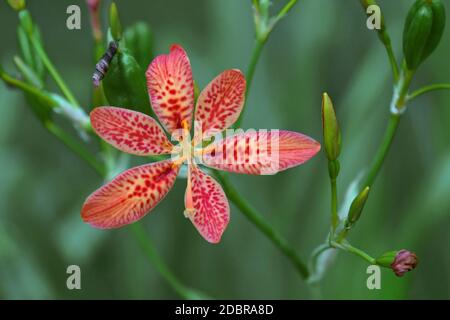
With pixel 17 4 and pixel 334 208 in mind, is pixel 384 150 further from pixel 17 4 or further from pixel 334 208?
pixel 17 4

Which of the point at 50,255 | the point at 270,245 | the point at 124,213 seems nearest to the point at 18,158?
the point at 50,255

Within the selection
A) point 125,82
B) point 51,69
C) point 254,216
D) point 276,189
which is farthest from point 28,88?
point 276,189

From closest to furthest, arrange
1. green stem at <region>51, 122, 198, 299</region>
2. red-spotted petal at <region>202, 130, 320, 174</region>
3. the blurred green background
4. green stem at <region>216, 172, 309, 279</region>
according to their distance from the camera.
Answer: red-spotted petal at <region>202, 130, 320, 174</region>
green stem at <region>216, 172, 309, 279</region>
green stem at <region>51, 122, 198, 299</region>
the blurred green background

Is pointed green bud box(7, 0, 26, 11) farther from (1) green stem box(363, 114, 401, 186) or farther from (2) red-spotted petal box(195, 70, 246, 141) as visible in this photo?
(1) green stem box(363, 114, 401, 186)

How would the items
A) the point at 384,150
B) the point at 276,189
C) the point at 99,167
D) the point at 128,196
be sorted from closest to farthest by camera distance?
the point at 128,196 < the point at 384,150 < the point at 99,167 < the point at 276,189

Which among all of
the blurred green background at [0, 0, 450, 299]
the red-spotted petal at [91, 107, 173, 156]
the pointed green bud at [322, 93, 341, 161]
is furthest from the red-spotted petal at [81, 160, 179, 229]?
the blurred green background at [0, 0, 450, 299]
